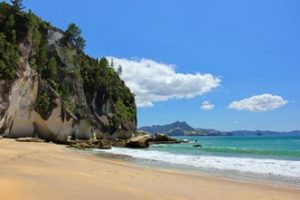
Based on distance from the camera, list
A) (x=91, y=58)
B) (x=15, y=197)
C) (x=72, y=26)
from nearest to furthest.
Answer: (x=15, y=197), (x=72, y=26), (x=91, y=58)

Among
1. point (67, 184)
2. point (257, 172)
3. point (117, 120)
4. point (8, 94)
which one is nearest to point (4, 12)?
point (8, 94)

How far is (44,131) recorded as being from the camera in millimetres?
52594

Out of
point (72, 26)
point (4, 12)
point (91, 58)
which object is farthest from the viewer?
point (91, 58)

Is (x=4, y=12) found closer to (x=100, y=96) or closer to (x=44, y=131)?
(x=44, y=131)

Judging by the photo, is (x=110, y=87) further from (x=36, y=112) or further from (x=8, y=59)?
(x=8, y=59)

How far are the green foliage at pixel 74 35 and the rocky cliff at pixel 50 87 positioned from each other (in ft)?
0.79

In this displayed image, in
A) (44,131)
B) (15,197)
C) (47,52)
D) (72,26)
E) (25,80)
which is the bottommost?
(15,197)

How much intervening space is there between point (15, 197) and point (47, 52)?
56539 millimetres

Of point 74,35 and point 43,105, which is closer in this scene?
point 43,105

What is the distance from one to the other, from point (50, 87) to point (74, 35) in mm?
26682

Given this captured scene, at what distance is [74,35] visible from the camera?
255 feet

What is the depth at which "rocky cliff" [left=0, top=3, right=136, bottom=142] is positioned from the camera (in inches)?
1725

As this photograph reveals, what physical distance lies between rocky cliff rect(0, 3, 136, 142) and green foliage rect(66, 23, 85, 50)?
9.5 inches

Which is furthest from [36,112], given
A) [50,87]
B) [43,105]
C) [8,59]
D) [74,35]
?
[74,35]
